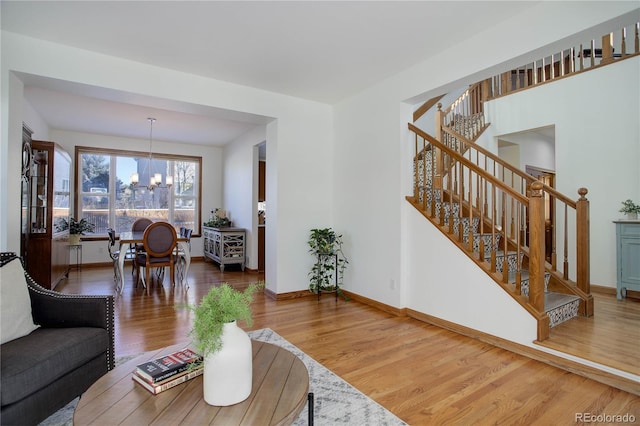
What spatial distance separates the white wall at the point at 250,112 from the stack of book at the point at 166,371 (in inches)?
98.5

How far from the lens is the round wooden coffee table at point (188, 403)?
1192mm

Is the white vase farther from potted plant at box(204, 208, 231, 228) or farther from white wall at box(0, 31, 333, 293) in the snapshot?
potted plant at box(204, 208, 231, 228)

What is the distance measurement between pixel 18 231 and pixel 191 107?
85.0 inches

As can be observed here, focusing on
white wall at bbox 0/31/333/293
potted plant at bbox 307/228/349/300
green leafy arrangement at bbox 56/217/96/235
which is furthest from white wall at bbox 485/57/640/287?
green leafy arrangement at bbox 56/217/96/235

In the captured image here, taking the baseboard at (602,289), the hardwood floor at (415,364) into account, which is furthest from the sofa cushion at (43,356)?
the baseboard at (602,289)

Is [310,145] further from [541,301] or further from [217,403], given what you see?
[217,403]

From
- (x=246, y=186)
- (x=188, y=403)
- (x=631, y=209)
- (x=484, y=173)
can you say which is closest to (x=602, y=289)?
(x=631, y=209)

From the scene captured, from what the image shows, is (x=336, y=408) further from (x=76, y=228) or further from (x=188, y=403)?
(x=76, y=228)

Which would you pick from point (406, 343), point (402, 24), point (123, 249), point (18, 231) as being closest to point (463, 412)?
point (406, 343)

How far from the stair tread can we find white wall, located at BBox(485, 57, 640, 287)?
73.4 inches

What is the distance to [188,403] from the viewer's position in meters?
1.30

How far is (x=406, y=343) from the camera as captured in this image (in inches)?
117

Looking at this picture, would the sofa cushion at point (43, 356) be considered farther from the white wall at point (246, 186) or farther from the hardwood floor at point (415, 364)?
the white wall at point (246, 186)

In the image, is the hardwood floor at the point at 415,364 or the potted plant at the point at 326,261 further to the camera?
the potted plant at the point at 326,261
